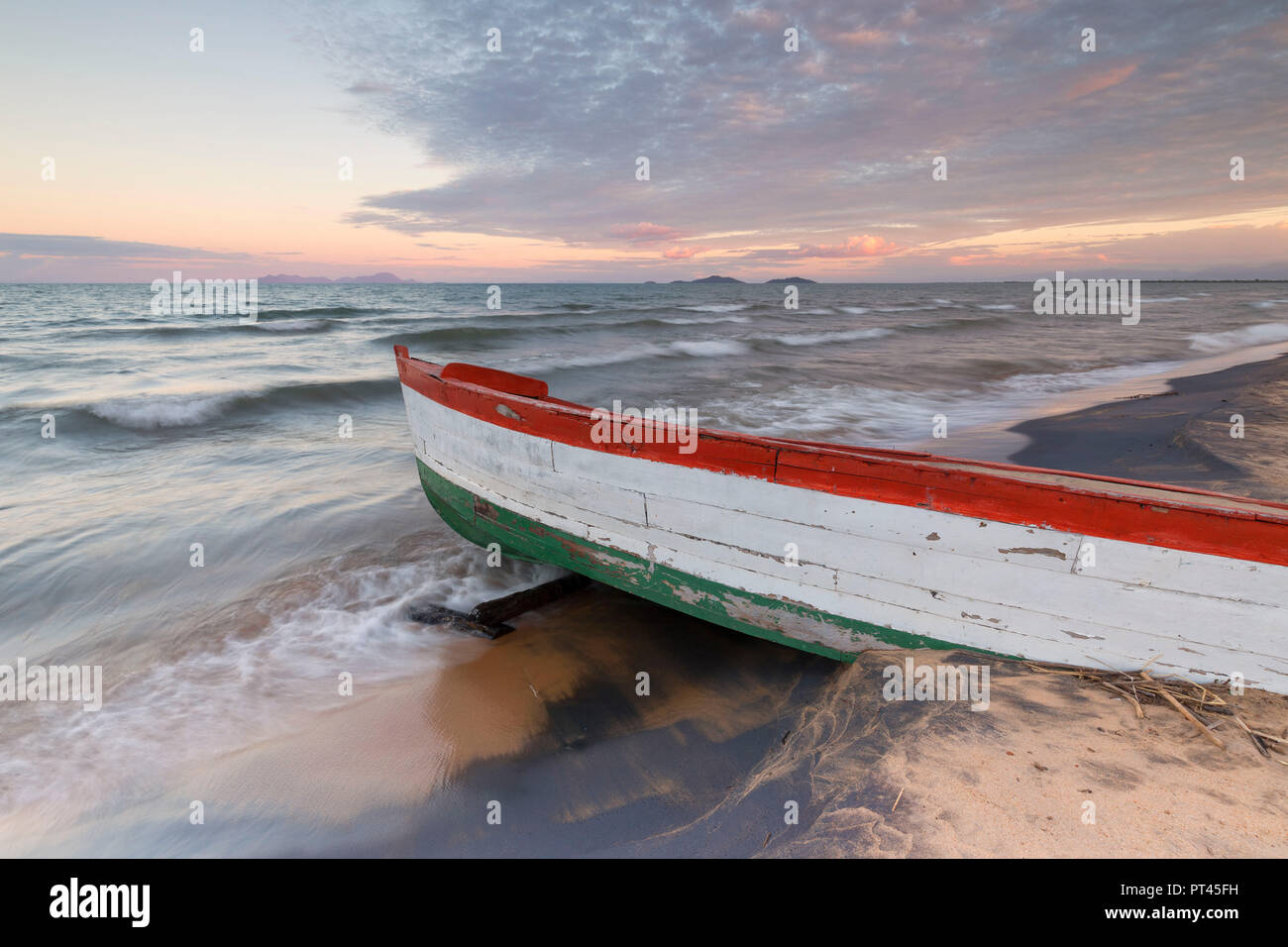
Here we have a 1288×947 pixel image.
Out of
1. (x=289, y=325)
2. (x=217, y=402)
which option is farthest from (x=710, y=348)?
(x=289, y=325)

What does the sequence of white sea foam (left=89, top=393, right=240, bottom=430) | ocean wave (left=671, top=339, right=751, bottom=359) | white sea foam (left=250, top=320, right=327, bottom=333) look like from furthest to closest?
white sea foam (left=250, top=320, right=327, bottom=333) → ocean wave (left=671, top=339, right=751, bottom=359) → white sea foam (left=89, top=393, right=240, bottom=430)

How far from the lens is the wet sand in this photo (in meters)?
2.23

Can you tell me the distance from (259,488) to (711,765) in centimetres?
756

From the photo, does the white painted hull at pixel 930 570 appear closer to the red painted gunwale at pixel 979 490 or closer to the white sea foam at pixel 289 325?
the red painted gunwale at pixel 979 490

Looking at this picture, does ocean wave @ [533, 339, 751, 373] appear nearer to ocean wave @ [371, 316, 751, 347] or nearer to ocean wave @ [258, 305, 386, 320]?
ocean wave @ [371, 316, 751, 347]

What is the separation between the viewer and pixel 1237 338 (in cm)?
2209

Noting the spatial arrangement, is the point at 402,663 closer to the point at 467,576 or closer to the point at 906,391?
the point at 467,576

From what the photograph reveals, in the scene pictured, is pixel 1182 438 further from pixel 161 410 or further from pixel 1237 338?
pixel 1237 338

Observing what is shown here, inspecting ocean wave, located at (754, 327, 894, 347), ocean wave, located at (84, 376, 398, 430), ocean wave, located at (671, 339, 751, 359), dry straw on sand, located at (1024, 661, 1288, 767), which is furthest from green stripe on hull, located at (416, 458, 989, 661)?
ocean wave, located at (754, 327, 894, 347)

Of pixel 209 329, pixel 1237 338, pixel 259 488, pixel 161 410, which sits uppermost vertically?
pixel 209 329

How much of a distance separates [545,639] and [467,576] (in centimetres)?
163

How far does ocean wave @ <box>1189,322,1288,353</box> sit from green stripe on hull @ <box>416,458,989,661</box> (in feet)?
77.4

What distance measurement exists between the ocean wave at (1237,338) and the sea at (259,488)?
5.3 inches

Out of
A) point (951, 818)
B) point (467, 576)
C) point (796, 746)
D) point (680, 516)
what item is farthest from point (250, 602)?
point (951, 818)
